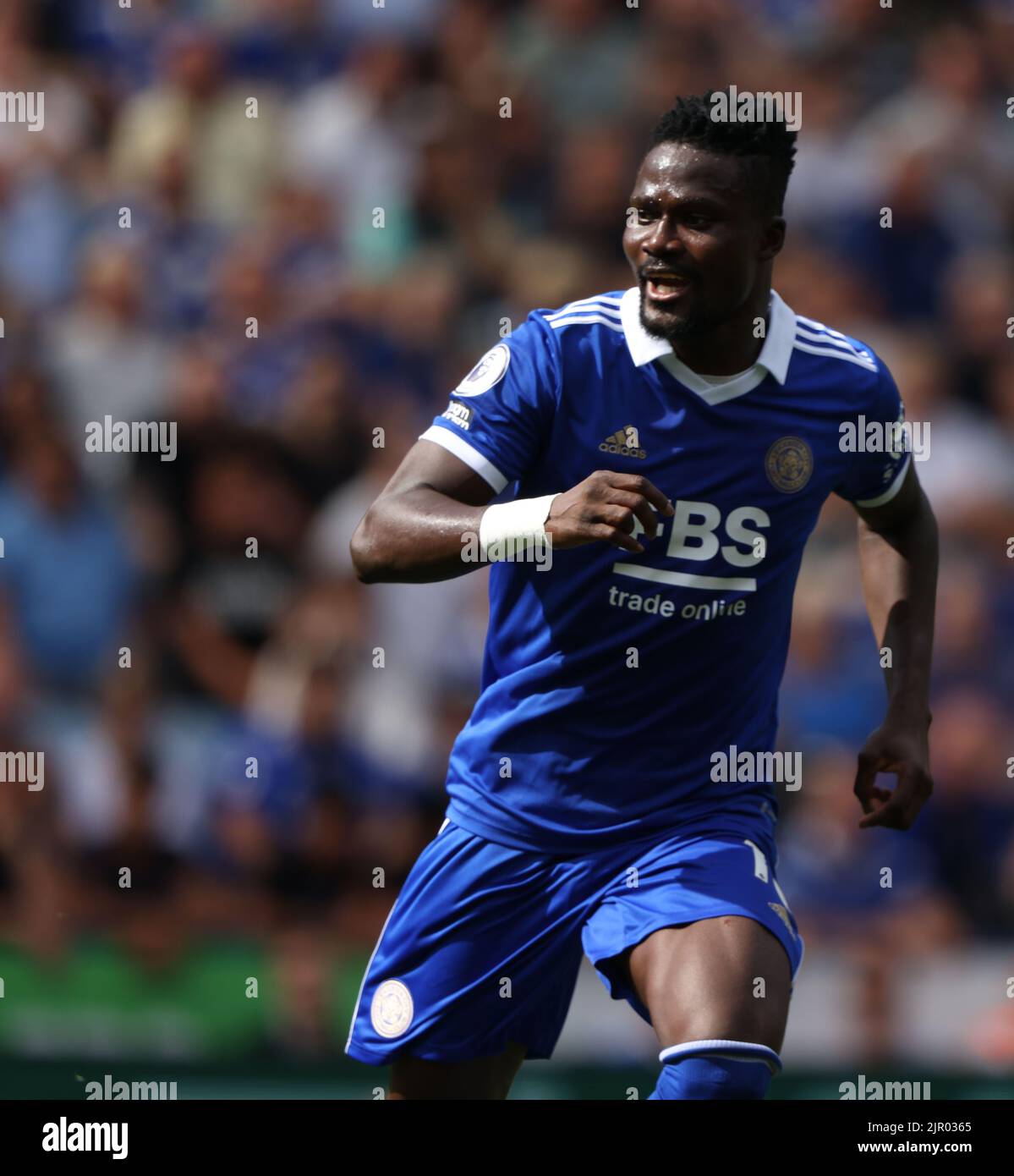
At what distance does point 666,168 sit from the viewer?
4230mm

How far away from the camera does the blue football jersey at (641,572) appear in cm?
432

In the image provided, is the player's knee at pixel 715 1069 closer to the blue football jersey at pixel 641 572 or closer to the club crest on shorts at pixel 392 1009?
the blue football jersey at pixel 641 572

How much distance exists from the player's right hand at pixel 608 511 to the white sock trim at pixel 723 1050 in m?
1.03

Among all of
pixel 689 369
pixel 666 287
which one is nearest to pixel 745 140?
pixel 666 287

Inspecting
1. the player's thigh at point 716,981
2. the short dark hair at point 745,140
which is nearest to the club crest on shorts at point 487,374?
the short dark hair at point 745,140

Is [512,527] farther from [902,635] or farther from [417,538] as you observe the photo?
[902,635]

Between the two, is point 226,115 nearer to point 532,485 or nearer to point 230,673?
point 230,673

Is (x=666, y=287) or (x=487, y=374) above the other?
(x=666, y=287)

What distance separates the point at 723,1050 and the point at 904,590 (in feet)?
4.72

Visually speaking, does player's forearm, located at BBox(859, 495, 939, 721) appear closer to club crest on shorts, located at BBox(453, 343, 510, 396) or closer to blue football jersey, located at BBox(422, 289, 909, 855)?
blue football jersey, located at BBox(422, 289, 909, 855)

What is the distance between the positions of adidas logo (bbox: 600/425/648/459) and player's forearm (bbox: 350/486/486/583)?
1.23 feet

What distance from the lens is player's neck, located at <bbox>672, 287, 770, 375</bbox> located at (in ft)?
14.4

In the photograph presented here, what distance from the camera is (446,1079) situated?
15.1 ft

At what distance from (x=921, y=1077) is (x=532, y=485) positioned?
12.8 feet
